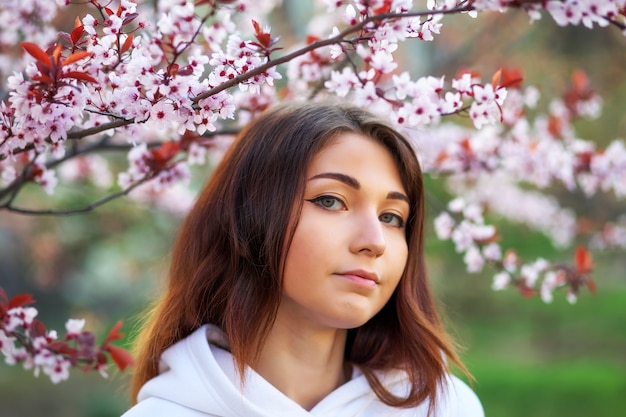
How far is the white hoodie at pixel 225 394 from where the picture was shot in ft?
5.56

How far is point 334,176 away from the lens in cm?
169

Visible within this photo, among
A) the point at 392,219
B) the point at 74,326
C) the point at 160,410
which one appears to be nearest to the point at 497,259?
the point at 392,219

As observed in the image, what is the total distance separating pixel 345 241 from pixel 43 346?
742 mm

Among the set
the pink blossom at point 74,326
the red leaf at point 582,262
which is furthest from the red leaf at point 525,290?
the pink blossom at point 74,326

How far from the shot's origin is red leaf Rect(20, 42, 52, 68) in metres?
1.25

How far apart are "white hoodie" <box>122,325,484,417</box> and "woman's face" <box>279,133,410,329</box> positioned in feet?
0.60

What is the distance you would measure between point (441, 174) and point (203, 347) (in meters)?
1.18

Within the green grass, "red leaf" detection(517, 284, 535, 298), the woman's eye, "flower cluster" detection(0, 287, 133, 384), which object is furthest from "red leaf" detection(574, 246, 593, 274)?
the green grass

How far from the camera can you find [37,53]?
4.11 feet

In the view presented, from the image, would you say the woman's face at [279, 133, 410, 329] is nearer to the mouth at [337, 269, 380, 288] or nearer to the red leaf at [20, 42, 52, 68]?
the mouth at [337, 269, 380, 288]

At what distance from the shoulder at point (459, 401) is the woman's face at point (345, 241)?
345 millimetres

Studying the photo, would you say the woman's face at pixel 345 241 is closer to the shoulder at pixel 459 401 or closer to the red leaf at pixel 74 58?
the shoulder at pixel 459 401

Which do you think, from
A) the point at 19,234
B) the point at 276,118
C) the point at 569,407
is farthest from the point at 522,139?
the point at 19,234

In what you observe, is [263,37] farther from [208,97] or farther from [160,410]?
[160,410]
